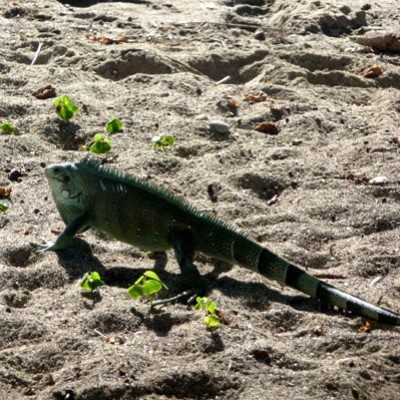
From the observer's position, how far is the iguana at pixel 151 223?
17.9 feet

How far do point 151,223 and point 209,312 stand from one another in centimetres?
82

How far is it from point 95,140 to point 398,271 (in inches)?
87.7

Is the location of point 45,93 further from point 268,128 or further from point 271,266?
point 271,266

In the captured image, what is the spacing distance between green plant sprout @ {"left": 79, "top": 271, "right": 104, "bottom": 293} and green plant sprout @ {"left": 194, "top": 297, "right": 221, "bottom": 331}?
528 millimetres

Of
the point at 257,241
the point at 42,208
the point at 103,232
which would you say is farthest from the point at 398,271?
the point at 42,208

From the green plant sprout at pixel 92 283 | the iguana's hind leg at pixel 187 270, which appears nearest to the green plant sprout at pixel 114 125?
the iguana's hind leg at pixel 187 270

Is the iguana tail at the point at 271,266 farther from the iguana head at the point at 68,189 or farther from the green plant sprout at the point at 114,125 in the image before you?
the green plant sprout at the point at 114,125

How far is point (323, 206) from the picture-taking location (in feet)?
20.9

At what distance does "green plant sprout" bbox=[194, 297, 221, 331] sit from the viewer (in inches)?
195

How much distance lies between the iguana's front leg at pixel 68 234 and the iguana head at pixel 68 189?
0.18ft

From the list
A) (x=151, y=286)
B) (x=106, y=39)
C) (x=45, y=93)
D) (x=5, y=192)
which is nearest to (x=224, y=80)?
(x=106, y=39)

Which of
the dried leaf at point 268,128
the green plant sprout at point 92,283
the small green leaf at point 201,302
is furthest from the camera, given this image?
the dried leaf at point 268,128

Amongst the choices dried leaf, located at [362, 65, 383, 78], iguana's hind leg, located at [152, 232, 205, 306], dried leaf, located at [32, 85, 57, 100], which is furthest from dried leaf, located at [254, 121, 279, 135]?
iguana's hind leg, located at [152, 232, 205, 306]

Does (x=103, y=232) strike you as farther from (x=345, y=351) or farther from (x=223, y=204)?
(x=345, y=351)
